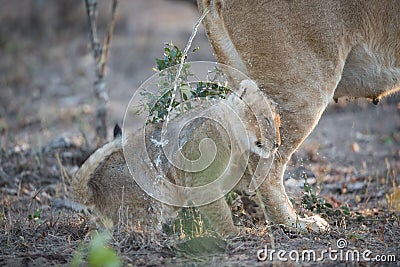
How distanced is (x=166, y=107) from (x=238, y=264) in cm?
139

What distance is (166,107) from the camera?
4.41m

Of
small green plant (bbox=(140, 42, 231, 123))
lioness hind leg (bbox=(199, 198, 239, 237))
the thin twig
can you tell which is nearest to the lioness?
small green plant (bbox=(140, 42, 231, 123))

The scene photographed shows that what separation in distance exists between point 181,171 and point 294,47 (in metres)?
1.04

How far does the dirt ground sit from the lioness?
626mm

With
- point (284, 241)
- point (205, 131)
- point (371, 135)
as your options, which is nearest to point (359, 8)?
point (205, 131)

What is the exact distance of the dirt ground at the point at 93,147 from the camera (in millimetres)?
3693

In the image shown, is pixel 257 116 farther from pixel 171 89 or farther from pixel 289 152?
pixel 171 89

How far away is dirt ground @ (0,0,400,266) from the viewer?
3.69m

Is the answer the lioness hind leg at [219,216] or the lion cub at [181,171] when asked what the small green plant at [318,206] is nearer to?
the lion cub at [181,171]

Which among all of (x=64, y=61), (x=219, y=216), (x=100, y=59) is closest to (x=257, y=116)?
(x=219, y=216)

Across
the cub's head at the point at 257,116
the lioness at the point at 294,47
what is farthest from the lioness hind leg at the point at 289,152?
A: the cub's head at the point at 257,116

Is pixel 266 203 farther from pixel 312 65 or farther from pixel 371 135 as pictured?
pixel 371 135

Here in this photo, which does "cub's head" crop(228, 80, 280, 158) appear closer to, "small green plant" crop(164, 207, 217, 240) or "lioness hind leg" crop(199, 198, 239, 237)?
"lioness hind leg" crop(199, 198, 239, 237)

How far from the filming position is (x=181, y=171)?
157 inches
